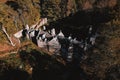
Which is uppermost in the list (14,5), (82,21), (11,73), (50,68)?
(14,5)

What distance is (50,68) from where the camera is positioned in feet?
140

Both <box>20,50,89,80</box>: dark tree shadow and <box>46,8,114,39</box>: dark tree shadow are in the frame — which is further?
<box>46,8,114,39</box>: dark tree shadow

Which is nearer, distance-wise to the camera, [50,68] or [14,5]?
[50,68]

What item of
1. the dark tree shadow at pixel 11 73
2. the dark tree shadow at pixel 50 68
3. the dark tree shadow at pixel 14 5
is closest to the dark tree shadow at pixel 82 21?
the dark tree shadow at pixel 14 5

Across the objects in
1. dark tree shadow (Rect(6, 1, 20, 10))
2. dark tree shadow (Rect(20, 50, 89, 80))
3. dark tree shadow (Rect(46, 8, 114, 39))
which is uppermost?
dark tree shadow (Rect(6, 1, 20, 10))

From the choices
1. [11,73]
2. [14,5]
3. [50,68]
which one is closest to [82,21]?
[14,5]

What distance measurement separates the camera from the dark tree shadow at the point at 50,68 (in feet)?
136

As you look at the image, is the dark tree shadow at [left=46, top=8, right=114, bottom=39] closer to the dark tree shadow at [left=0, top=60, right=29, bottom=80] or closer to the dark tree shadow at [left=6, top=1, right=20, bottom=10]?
the dark tree shadow at [left=6, top=1, right=20, bottom=10]

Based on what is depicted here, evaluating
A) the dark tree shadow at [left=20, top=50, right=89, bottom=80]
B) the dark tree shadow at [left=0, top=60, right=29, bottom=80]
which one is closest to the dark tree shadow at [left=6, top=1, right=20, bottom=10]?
the dark tree shadow at [left=20, top=50, right=89, bottom=80]

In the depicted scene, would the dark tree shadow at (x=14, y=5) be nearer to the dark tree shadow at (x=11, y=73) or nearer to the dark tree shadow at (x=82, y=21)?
the dark tree shadow at (x=82, y=21)

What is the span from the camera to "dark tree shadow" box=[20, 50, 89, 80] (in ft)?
136

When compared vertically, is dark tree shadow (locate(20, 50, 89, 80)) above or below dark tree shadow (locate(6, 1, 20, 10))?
below

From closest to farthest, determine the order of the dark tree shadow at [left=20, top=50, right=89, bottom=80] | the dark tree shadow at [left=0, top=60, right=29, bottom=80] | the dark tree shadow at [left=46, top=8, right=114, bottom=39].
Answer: the dark tree shadow at [left=0, top=60, right=29, bottom=80] → the dark tree shadow at [left=20, top=50, right=89, bottom=80] → the dark tree shadow at [left=46, top=8, right=114, bottom=39]

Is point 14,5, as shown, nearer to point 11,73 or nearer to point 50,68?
point 50,68
